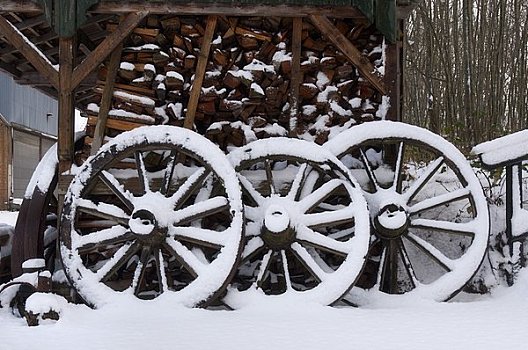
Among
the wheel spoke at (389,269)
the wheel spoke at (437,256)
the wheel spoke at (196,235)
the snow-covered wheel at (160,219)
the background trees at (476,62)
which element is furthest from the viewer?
the background trees at (476,62)

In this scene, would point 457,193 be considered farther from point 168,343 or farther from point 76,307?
point 76,307

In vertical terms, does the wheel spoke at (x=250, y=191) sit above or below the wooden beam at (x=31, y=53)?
below

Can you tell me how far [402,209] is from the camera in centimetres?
430

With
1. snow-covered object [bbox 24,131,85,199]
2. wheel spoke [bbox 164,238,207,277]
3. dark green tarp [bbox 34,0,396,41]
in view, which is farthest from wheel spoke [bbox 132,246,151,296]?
dark green tarp [bbox 34,0,396,41]

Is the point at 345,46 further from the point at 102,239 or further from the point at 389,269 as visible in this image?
the point at 102,239

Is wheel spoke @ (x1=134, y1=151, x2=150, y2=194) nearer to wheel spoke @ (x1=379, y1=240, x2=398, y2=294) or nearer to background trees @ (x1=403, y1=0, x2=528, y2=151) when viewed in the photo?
wheel spoke @ (x1=379, y1=240, x2=398, y2=294)

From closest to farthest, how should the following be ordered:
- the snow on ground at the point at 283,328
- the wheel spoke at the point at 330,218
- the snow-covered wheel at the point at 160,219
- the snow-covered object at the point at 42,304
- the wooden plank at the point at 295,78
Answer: the snow on ground at the point at 283,328
the snow-covered object at the point at 42,304
the snow-covered wheel at the point at 160,219
the wheel spoke at the point at 330,218
the wooden plank at the point at 295,78

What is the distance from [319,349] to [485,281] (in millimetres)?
2191

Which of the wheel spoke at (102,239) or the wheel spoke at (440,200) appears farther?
the wheel spoke at (440,200)

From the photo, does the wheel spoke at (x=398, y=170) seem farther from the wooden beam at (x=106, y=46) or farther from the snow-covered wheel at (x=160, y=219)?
the wooden beam at (x=106, y=46)

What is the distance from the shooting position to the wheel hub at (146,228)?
4.04m

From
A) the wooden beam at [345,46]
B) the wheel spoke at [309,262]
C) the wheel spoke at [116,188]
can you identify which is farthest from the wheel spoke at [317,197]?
the wheel spoke at [116,188]

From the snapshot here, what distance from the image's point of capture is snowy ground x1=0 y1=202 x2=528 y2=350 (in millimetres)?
3105

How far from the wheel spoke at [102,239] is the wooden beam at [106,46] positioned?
1.32m
